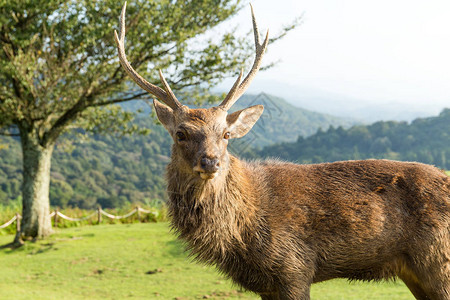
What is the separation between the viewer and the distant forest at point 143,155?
5025cm

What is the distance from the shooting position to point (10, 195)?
143ft

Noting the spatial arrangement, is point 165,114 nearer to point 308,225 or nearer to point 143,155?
point 308,225

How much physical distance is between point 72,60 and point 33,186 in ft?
11.4

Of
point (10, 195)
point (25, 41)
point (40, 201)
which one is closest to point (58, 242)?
point (40, 201)

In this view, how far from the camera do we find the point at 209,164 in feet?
12.3

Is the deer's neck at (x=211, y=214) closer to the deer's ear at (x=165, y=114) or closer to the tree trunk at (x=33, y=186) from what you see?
the deer's ear at (x=165, y=114)

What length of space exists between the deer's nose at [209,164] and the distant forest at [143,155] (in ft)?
140

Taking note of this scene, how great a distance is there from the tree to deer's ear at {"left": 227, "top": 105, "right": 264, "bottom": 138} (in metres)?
6.86

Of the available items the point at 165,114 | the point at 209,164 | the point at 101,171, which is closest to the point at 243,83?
the point at 165,114

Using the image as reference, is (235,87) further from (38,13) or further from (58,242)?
(58,242)

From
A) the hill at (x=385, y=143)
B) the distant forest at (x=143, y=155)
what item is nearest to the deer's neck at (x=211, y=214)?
the distant forest at (x=143, y=155)

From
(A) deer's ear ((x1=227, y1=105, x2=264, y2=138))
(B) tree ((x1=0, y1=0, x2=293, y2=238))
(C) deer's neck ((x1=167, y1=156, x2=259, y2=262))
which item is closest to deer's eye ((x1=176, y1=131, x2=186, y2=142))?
(C) deer's neck ((x1=167, y1=156, x2=259, y2=262))

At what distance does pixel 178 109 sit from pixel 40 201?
9094mm

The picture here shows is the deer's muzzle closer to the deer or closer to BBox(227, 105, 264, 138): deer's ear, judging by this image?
the deer
